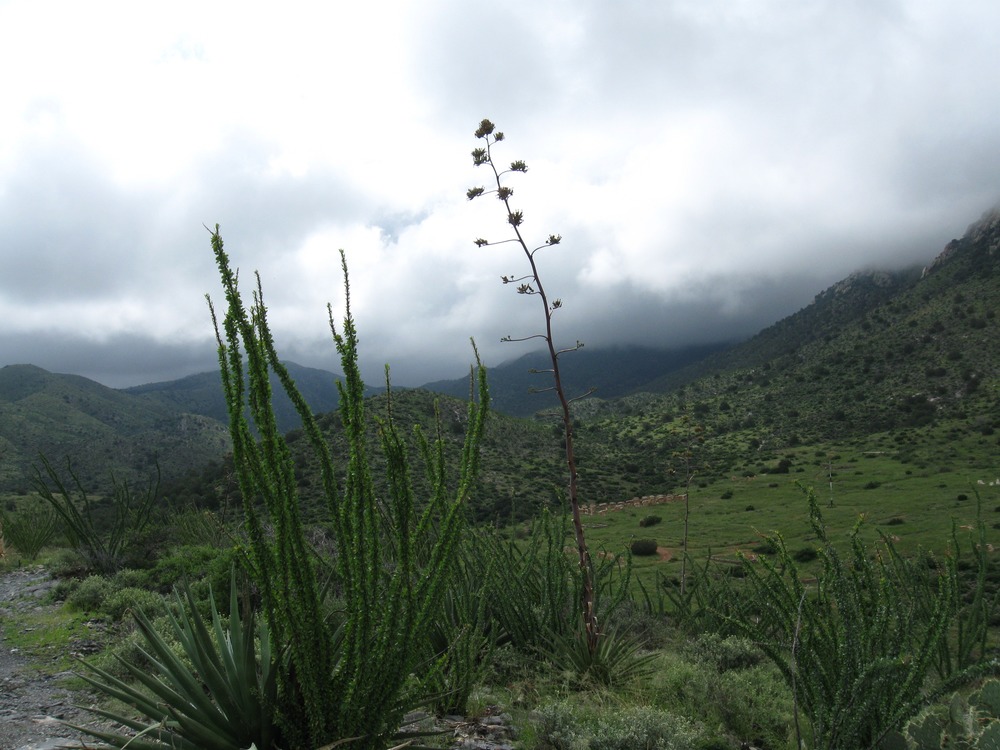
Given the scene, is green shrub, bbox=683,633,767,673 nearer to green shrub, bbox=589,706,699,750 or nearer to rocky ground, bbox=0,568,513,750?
green shrub, bbox=589,706,699,750

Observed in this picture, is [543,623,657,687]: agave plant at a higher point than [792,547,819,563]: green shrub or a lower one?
higher

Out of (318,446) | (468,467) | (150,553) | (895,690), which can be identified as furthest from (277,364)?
(150,553)

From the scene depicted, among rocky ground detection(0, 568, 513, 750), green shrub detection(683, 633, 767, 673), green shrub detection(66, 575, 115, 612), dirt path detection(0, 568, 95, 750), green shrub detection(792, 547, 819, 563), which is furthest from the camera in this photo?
green shrub detection(792, 547, 819, 563)

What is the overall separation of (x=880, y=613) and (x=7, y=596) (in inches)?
515

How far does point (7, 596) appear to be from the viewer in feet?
34.3

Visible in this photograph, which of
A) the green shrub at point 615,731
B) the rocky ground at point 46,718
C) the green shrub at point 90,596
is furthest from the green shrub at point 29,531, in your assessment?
the green shrub at point 615,731

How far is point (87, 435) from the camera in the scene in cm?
10888

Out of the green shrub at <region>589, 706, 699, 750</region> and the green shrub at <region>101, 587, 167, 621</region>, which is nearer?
the green shrub at <region>589, 706, 699, 750</region>

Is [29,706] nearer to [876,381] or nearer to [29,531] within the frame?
[29,531]

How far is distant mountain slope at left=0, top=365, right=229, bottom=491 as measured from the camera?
7638cm

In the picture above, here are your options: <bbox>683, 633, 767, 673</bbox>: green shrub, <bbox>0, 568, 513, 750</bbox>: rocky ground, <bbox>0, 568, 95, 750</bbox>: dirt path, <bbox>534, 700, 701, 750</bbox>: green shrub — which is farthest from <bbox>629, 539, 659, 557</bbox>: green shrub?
<bbox>534, 700, 701, 750</bbox>: green shrub

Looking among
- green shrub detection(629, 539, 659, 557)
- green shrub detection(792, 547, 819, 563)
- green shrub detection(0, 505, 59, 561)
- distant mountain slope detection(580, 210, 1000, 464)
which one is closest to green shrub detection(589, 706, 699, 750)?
green shrub detection(0, 505, 59, 561)

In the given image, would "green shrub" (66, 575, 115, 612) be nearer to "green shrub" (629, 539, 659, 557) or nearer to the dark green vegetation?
the dark green vegetation

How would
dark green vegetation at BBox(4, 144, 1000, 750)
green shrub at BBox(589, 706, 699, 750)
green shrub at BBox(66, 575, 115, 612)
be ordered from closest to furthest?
dark green vegetation at BBox(4, 144, 1000, 750), green shrub at BBox(589, 706, 699, 750), green shrub at BBox(66, 575, 115, 612)
